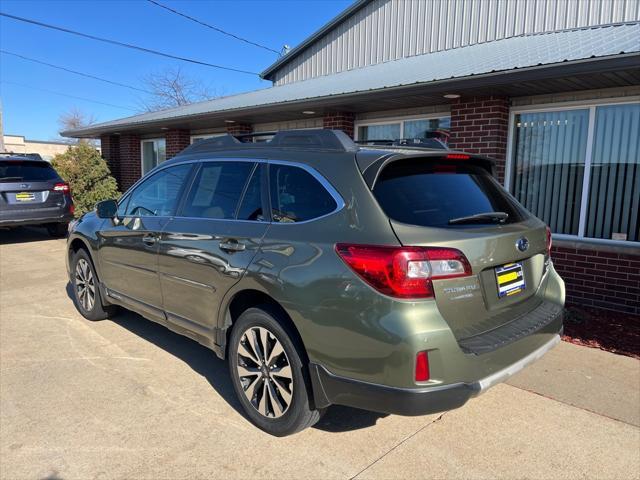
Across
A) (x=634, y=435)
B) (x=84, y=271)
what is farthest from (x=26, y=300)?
(x=634, y=435)

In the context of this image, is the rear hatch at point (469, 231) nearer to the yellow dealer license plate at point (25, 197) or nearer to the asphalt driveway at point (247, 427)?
the asphalt driveway at point (247, 427)

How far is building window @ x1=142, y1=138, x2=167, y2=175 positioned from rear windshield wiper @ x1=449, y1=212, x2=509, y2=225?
12915 millimetres

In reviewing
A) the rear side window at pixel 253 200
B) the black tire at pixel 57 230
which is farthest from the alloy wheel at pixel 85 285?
the black tire at pixel 57 230

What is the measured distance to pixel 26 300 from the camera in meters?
5.97

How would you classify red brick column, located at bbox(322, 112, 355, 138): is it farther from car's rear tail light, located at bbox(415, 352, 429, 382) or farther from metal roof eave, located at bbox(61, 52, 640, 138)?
car's rear tail light, located at bbox(415, 352, 429, 382)

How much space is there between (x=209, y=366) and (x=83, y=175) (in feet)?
36.4

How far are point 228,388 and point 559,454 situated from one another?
7.45 feet

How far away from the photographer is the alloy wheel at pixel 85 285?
505 cm

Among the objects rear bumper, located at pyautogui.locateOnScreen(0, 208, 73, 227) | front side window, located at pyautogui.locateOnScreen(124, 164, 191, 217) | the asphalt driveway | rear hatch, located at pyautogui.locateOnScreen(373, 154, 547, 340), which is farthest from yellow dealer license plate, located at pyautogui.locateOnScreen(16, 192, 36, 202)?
rear hatch, located at pyautogui.locateOnScreen(373, 154, 547, 340)

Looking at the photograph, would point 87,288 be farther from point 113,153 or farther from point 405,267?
point 113,153

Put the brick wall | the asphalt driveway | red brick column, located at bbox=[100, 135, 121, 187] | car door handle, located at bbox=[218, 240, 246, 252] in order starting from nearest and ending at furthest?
the asphalt driveway < car door handle, located at bbox=[218, 240, 246, 252] < the brick wall < red brick column, located at bbox=[100, 135, 121, 187]

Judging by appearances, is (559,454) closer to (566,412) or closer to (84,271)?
(566,412)

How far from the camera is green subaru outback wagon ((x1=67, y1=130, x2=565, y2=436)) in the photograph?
2.35 m

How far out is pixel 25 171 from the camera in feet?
31.6
